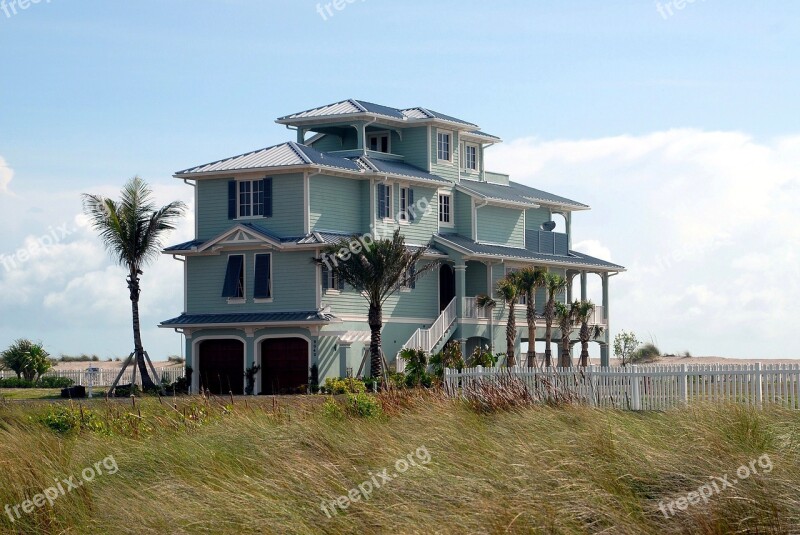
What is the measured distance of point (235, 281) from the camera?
4572 cm

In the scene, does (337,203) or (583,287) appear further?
(583,287)

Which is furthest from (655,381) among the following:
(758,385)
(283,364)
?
(283,364)

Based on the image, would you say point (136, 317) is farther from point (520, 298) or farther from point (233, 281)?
point (520, 298)

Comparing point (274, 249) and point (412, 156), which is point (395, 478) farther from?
point (412, 156)

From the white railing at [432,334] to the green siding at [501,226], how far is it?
17.0 ft

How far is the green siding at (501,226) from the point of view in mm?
52281

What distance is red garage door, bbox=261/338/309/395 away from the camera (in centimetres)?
4438

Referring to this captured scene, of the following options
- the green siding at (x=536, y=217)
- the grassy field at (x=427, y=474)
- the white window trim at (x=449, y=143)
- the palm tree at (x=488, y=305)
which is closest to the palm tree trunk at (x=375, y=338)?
the palm tree at (x=488, y=305)

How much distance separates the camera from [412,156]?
51.1 metres

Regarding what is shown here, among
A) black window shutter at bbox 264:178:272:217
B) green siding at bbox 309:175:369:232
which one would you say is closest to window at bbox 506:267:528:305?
green siding at bbox 309:175:369:232

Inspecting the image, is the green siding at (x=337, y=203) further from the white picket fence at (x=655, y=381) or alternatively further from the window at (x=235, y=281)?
the white picket fence at (x=655, y=381)

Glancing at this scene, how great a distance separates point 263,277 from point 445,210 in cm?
931

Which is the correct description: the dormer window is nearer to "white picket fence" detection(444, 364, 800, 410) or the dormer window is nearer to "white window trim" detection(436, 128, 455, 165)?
"white window trim" detection(436, 128, 455, 165)

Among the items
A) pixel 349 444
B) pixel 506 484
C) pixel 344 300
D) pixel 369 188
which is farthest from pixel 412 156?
pixel 506 484
